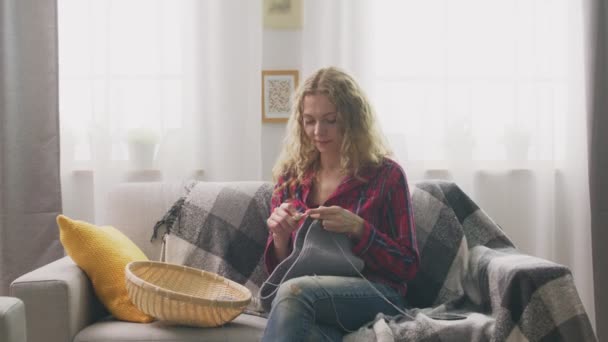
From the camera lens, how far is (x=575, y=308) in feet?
6.04

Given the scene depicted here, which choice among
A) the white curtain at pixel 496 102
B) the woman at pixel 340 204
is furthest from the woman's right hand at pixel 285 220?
the white curtain at pixel 496 102

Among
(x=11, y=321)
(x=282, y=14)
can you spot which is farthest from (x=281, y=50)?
(x=11, y=321)

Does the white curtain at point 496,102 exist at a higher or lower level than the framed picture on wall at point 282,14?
lower

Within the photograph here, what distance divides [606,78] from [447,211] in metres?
1.05

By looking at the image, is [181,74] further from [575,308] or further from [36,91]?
[575,308]

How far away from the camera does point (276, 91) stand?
2.94 m

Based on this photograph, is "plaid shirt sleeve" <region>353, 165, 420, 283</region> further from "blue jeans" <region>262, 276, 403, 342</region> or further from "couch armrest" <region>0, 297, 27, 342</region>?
"couch armrest" <region>0, 297, 27, 342</region>

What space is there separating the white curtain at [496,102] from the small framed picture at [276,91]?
0.68ft

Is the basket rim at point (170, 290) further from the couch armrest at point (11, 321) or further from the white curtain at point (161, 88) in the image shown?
the white curtain at point (161, 88)

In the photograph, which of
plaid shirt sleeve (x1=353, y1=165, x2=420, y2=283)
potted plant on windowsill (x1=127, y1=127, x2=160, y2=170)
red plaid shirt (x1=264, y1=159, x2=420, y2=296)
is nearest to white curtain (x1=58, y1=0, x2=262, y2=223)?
potted plant on windowsill (x1=127, y1=127, x2=160, y2=170)

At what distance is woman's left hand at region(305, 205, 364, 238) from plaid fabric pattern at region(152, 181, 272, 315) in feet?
1.64

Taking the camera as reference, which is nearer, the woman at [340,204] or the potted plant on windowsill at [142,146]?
the woman at [340,204]

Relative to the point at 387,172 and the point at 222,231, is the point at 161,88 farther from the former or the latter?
the point at 387,172

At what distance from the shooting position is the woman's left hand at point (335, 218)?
1.95 metres
